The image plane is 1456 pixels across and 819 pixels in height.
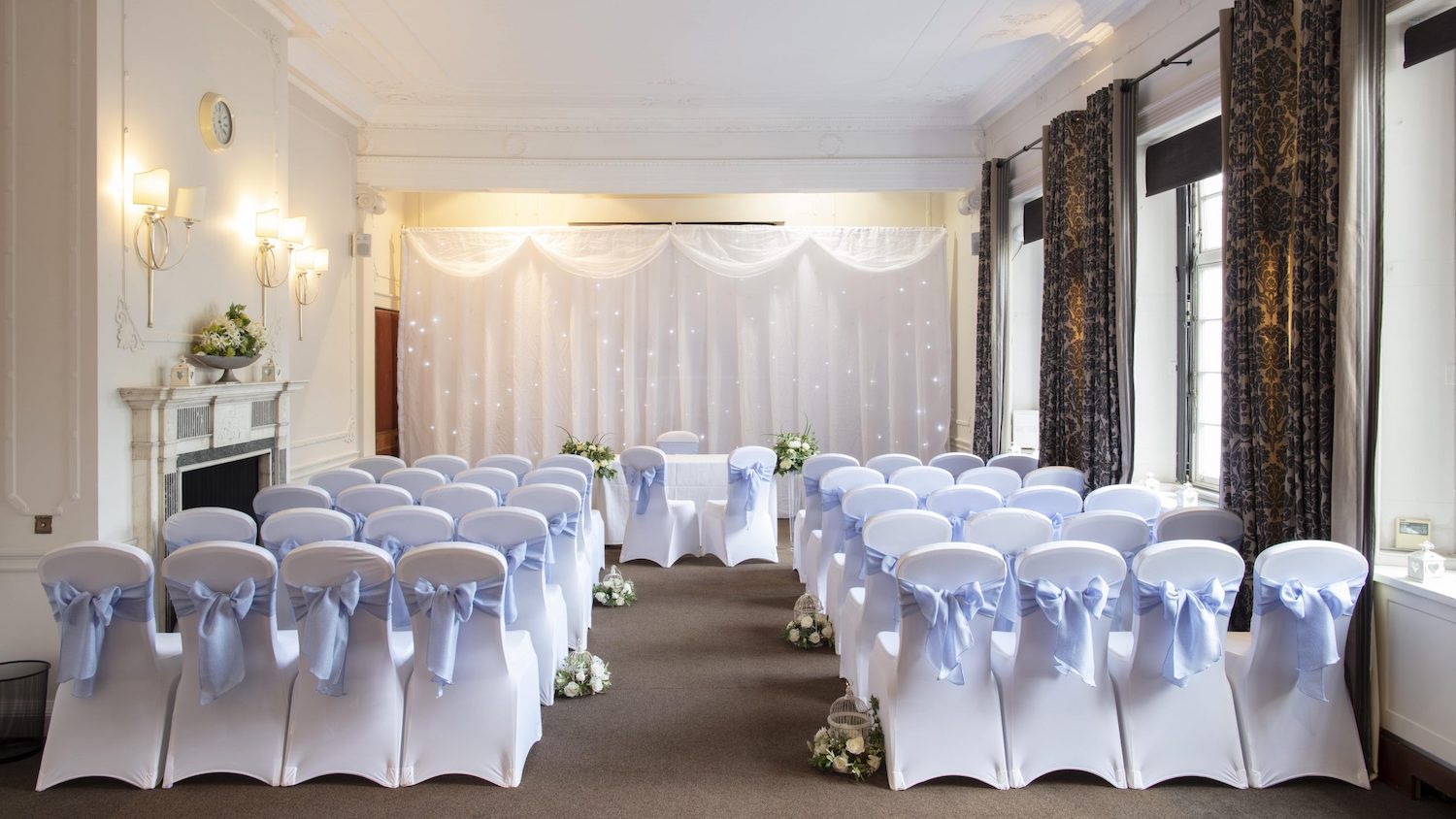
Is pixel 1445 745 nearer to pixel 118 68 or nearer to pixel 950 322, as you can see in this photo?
pixel 118 68

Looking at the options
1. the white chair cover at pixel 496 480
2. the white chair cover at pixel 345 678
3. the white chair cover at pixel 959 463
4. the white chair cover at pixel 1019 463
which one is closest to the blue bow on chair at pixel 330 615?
the white chair cover at pixel 345 678

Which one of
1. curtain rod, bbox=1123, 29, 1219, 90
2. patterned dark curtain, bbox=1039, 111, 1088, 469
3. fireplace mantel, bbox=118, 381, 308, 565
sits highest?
curtain rod, bbox=1123, 29, 1219, 90

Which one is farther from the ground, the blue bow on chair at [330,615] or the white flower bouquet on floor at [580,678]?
the blue bow on chair at [330,615]

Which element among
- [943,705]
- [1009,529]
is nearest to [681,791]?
[943,705]

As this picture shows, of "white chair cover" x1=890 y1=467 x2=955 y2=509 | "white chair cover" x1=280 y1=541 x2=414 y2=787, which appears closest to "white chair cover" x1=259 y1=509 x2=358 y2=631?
"white chair cover" x1=280 y1=541 x2=414 y2=787

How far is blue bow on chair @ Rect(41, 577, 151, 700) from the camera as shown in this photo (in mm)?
3268

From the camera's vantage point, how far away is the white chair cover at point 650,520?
24.0 ft

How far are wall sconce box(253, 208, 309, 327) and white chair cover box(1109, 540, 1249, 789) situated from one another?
5.11m

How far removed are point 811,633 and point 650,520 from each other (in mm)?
2516

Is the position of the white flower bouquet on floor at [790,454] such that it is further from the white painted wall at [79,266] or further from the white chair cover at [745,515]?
the white painted wall at [79,266]

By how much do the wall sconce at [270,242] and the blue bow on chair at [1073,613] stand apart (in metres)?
4.81

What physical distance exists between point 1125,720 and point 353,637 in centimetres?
284

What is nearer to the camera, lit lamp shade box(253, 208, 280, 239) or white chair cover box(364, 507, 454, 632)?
white chair cover box(364, 507, 454, 632)

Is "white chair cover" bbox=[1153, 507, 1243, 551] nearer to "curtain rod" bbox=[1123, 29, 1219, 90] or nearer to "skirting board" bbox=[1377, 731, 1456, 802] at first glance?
"skirting board" bbox=[1377, 731, 1456, 802]
